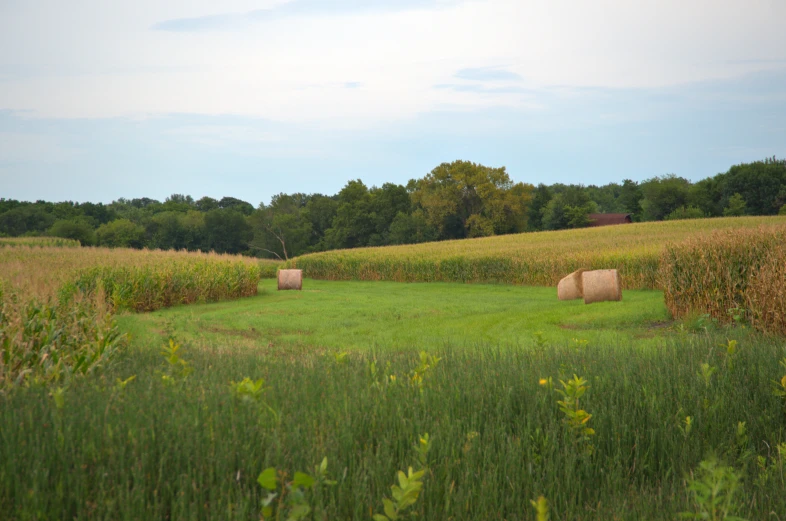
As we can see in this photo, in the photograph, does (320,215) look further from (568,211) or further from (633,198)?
(633,198)

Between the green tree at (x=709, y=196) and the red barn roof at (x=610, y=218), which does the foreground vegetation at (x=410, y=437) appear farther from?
the red barn roof at (x=610, y=218)

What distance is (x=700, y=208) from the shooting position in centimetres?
6919

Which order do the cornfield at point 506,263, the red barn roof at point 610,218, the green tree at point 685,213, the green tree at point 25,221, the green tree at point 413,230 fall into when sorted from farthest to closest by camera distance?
the red barn roof at point 610,218 < the green tree at point 685,213 < the green tree at point 413,230 < the green tree at point 25,221 < the cornfield at point 506,263

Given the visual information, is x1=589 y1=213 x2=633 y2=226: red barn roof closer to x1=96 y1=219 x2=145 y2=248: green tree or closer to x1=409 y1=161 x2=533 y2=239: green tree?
x1=409 y1=161 x2=533 y2=239: green tree

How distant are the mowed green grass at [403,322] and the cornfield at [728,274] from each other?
2.65 feet

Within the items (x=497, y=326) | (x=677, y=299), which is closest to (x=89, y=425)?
(x=497, y=326)

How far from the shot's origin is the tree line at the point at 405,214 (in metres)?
61.5

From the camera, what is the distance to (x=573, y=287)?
1723cm

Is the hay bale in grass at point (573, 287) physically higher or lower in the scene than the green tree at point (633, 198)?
lower

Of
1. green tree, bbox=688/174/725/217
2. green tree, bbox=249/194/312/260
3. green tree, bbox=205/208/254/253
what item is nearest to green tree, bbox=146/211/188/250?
green tree, bbox=205/208/254/253

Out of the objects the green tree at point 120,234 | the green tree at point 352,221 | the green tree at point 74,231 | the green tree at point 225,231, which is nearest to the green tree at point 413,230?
the green tree at point 352,221

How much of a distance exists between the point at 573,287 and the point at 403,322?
19.2ft

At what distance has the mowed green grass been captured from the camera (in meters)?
11.2

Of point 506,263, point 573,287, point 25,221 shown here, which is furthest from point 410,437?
point 25,221
